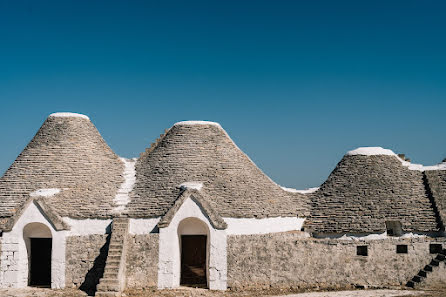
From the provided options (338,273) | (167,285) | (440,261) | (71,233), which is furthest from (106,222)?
(440,261)

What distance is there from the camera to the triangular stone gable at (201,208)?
762 inches

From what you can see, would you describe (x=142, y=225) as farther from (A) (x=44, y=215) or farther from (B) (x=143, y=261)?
(A) (x=44, y=215)

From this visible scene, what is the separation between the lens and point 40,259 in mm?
22156

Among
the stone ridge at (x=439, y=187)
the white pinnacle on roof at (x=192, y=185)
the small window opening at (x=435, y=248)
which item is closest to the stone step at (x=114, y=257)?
the white pinnacle on roof at (x=192, y=185)

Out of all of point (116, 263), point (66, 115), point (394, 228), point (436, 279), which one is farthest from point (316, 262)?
point (66, 115)

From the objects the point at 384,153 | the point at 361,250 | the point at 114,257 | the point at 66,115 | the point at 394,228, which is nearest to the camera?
the point at 114,257

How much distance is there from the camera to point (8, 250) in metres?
19.8

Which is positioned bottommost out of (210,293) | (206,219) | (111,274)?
(210,293)

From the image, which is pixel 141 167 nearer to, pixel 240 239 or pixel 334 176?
pixel 240 239

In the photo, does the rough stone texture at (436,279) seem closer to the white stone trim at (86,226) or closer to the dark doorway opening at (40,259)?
the white stone trim at (86,226)

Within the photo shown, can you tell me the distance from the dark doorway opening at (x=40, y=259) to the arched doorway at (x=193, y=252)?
18.8 ft

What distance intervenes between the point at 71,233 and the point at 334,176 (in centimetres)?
1187

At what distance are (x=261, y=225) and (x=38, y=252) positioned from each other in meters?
9.72

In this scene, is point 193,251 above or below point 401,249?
below
